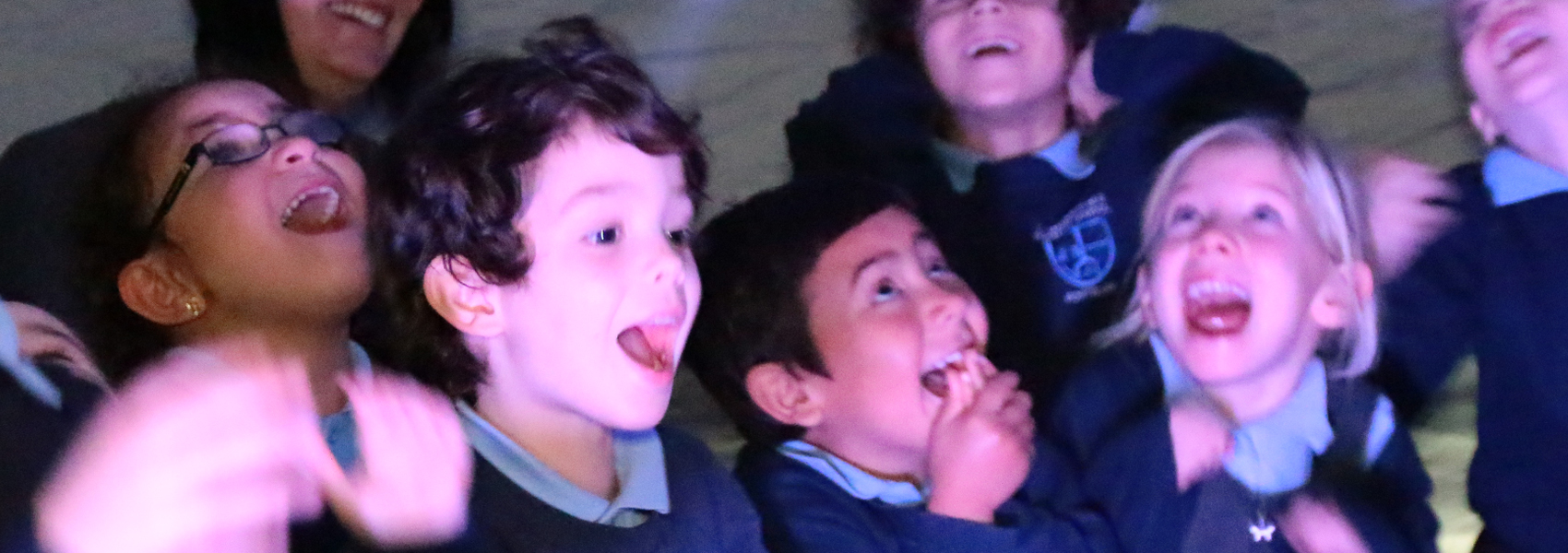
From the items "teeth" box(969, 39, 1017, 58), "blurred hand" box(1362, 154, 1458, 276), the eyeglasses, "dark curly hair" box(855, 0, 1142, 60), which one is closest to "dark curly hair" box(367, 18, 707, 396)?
the eyeglasses

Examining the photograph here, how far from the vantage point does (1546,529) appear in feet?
4.17

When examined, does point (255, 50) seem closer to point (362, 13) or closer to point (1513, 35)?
point (362, 13)

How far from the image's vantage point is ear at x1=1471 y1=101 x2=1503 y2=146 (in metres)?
1.32

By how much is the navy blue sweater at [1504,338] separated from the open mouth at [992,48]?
0.44m

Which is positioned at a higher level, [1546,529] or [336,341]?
[336,341]

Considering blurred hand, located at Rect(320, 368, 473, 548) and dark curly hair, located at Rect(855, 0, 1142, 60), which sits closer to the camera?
blurred hand, located at Rect(320, 368, 473, 548)

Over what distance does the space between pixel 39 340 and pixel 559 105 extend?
1.36ft

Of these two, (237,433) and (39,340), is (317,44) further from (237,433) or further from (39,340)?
(237,433)

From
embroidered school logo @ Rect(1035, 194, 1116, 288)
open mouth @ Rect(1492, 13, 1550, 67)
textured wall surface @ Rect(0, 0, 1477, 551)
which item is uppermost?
open mouth @ Rect(1492, 13, 1550, 67)

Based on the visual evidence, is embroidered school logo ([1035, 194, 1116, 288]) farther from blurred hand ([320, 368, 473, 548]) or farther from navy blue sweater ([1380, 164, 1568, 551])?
blurred hand ([320, 368, 473, 548])

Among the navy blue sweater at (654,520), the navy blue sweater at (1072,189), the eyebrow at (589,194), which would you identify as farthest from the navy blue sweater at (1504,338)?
the eyebrow at (589,194)

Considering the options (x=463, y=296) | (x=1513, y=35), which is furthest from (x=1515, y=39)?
(x=463, y=296)

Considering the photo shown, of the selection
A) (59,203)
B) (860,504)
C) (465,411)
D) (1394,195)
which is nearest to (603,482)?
(465,411)

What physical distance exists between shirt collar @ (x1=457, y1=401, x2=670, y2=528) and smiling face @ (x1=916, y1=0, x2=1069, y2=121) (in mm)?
576
